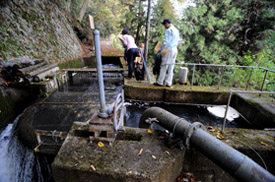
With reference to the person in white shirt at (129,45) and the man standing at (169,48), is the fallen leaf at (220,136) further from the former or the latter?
the person in white shirt at (129,45)

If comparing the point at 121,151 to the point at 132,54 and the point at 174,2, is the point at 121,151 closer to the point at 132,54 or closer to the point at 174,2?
the point at 132,54

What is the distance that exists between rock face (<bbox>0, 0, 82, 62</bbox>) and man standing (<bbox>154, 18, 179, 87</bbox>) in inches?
255

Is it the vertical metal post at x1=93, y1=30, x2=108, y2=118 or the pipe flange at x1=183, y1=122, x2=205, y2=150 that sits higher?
the vertical metal post at x1=93, y1=30, x2=108, y2=118

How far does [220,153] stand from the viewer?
74.3 inches

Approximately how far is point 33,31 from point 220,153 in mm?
10868

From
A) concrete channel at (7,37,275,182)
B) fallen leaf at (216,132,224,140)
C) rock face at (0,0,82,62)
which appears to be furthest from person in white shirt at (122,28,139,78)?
rock face at (0,0,82,62)

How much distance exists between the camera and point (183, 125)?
2252 mm

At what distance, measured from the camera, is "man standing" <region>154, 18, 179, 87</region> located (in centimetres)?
473

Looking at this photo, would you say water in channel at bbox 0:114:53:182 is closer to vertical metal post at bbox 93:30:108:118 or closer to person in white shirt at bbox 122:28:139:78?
vertical metal post at bbox 93:30:108:118

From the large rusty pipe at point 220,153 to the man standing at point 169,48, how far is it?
3.11 m

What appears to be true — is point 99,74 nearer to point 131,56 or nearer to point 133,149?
point 133,149

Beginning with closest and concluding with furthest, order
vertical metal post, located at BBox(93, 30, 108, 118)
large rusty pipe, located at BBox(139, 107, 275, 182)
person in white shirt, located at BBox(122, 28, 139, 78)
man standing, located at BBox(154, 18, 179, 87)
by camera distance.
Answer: large rusty pipe, located at BBox(139, 107, 275, 182), vertical metal post, located at BBox(93, 30, 108, 118), man standing, located at BBox(154, 18, 179, 87), person in white shirt, located at BBox(122, 28, 139, 78)

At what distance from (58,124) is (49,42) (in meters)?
7.76

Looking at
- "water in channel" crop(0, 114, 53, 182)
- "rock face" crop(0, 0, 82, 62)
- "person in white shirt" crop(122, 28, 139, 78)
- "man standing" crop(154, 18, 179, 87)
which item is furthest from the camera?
"rock face" crop(0, 0, 82, 62)
